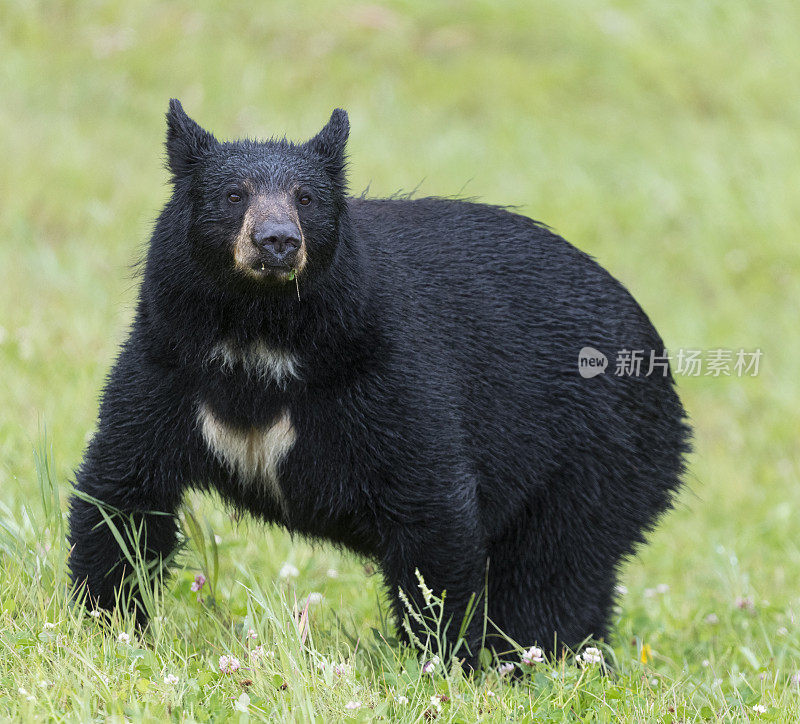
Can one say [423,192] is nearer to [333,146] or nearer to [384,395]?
[333,146]

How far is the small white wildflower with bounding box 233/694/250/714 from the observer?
9.34ft

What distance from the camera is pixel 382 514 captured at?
3.59 m

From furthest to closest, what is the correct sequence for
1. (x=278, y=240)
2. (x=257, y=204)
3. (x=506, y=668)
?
(x=506, y=668), (x=257, y=204), (x=278, y=240)

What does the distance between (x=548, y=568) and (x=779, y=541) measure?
2.96 metres

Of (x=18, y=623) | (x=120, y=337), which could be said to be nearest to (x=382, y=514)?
(x=18, y=623)

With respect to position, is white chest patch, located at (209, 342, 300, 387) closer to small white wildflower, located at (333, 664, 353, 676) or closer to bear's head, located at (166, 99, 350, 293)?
bear's head, located at (166, 99, 350, 293)

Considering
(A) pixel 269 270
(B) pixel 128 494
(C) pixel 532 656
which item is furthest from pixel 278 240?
(C) pixel 532 656

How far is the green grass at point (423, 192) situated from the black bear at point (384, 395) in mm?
321

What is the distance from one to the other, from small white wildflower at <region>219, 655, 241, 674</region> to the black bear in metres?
0.61

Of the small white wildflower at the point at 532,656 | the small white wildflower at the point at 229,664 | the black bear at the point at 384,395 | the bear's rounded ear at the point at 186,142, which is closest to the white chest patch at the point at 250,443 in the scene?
the black bear at the point at 384,395

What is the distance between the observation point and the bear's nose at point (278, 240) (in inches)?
122

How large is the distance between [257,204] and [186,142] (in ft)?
1.21

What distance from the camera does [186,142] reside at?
343 centimetres

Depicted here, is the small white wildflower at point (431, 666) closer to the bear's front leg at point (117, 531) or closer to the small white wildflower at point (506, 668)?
the small white wildflower at point (506, 668)
